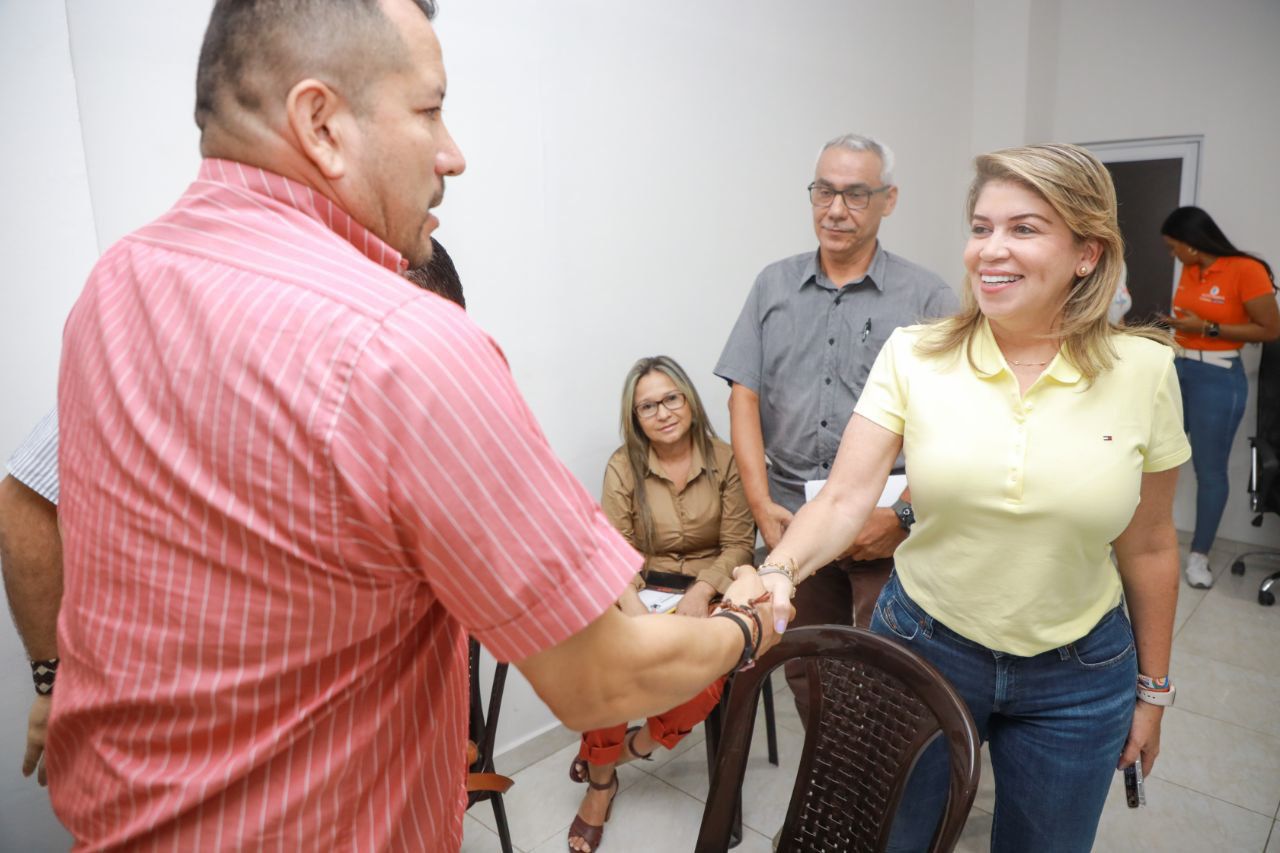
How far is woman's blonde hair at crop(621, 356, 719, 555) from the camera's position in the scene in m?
2.78

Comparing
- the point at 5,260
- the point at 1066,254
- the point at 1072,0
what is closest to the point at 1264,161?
the point at 1072,0

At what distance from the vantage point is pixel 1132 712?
4.94ft

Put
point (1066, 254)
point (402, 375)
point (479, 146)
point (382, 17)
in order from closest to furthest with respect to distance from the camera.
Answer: point (402, 375), point (382, 17), point (1066, 254), point (479, 146)

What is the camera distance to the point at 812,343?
256 cm

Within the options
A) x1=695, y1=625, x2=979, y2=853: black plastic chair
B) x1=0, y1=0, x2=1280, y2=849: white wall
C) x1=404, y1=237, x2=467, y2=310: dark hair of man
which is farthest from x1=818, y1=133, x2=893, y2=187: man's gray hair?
x1=695, y1=625, x2=979, y2=853: black plastic chair

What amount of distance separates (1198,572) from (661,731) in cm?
318

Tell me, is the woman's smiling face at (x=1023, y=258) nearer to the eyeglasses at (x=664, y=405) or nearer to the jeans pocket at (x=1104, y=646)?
the jeans pocket at (x=1104, y=646)

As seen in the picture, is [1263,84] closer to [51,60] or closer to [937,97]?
[937,97]

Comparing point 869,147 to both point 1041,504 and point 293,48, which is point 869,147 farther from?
point 293,48

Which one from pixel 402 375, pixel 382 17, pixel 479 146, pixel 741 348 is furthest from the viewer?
pixel 741 348

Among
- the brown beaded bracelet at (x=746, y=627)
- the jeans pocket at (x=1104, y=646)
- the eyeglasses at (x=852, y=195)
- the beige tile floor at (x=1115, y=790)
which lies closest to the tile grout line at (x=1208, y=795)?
the beige tile floor at (x=1115, y=790)

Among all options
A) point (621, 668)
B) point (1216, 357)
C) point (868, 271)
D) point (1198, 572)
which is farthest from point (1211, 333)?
point (621, 668)

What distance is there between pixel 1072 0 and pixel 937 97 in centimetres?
97

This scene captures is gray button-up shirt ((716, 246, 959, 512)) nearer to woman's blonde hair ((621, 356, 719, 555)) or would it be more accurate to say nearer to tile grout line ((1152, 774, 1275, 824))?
woman's blonde hair ((621, 356, 719, 555))
